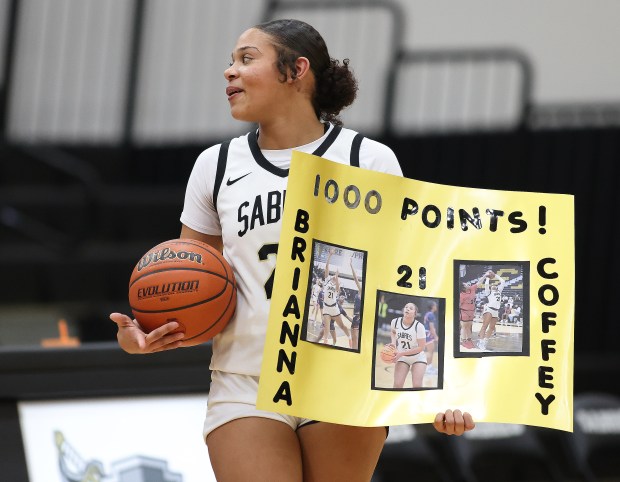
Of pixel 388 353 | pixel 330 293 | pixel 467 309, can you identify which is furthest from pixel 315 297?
pixel 467 309

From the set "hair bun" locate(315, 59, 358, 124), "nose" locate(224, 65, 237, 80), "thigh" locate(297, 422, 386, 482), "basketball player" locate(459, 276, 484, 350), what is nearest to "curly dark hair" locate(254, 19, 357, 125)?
"hair bun" locate(315, 59, 358, 124)

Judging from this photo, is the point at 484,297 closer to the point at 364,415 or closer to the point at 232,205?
the point at 364,415

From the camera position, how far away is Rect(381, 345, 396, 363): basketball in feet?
8.34

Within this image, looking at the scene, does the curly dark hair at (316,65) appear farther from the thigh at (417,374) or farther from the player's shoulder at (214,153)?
the thigh at (417,374)

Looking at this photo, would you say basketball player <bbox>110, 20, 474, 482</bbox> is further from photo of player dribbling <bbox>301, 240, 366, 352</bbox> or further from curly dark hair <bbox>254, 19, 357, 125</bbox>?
photo of player dribbling <bbox>301, 240, 366, 352</bbox>

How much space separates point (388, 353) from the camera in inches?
100

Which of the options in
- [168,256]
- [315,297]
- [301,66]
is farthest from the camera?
[301,66]

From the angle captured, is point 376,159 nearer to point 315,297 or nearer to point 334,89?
point 334,89

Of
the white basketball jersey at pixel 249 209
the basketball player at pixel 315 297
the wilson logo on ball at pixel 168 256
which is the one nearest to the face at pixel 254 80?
the white basketball jersey at pixel 249 209

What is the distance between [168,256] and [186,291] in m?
0.11

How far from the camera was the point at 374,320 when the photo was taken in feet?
8.35

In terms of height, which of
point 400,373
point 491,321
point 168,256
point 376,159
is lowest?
point 400,373

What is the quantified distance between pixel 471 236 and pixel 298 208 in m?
0.42

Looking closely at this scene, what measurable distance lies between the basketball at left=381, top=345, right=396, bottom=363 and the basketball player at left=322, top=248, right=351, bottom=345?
0.27 ft
